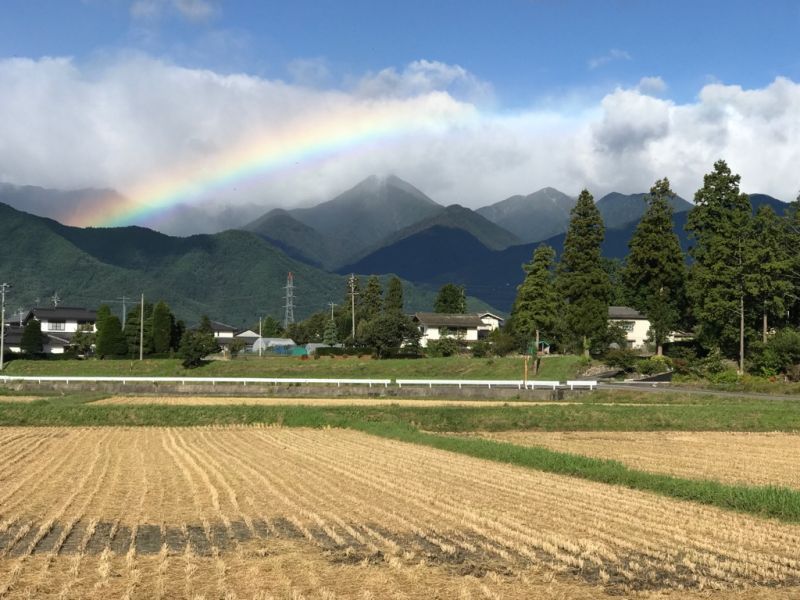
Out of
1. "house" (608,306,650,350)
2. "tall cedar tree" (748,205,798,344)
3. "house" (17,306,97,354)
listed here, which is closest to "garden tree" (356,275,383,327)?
"house" (608,306,650,350)

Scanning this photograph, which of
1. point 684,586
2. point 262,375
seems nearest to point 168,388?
point 262,375

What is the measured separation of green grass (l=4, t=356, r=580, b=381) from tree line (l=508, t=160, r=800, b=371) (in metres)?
4.16

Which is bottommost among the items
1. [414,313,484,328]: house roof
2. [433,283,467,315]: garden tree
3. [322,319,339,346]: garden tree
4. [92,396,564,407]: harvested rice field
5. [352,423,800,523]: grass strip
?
[92,396,564,407]: harvested rice field

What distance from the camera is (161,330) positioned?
9294cm

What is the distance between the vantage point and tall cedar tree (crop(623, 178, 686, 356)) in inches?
2793

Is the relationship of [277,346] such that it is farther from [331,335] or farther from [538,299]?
[538,299]

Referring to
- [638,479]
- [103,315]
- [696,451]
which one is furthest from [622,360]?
[103,315]

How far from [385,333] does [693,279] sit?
103 feet

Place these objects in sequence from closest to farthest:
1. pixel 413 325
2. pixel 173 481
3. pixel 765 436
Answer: pixel 173 481 < pixel 765 436 < pixel 413 325

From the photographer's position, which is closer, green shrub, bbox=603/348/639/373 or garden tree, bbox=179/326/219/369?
green shrub, bbox=603/348/639/373

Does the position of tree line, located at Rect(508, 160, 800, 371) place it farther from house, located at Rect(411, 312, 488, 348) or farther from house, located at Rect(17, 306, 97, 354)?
house, located at Rect(17, 306, 97, 354)

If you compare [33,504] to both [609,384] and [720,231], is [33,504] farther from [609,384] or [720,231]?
[720,231]

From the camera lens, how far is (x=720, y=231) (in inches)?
2474

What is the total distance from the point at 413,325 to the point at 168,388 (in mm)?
37377
